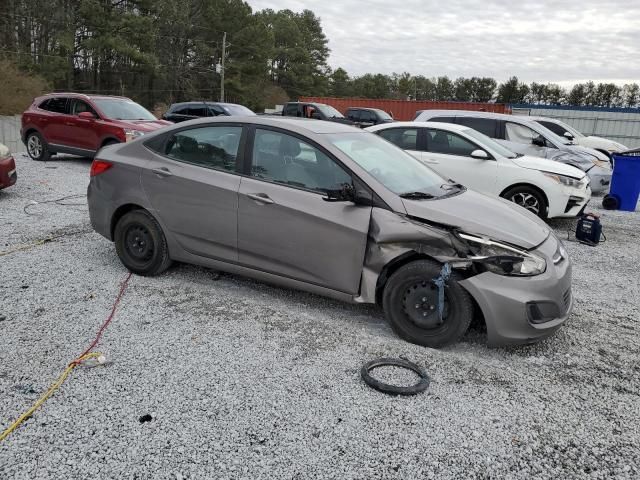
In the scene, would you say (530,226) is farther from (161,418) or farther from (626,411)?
(161,418)

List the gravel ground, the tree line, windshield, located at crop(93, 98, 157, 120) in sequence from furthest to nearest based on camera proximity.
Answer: the tree line → windshield, located at crop(93, 98, 157, 120) → the gravel ground

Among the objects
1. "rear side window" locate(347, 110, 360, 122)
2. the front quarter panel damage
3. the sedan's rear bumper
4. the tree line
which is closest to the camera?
the sedan's rear bumper

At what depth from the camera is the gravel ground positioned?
2541 mm

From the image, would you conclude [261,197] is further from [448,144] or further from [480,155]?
[448,144]

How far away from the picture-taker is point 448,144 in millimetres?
8406

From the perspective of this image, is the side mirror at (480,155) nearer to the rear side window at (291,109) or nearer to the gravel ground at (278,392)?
the gravel ground at (278,392)

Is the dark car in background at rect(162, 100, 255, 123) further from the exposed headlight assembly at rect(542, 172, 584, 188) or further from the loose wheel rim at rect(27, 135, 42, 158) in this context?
the exposed headlight assembly at rect(542, 172, 584, 188)

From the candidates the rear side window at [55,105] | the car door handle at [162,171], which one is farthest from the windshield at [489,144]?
the rear side window at [55,105]

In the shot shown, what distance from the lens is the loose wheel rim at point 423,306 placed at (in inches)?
142

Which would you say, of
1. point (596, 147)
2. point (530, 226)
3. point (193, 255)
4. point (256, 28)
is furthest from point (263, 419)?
point (256, 28)

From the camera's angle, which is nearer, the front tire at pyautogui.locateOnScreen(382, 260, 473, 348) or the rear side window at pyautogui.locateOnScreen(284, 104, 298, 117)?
the front tire at pyautogui.locateOnScreen(382, 260, 473, 348)

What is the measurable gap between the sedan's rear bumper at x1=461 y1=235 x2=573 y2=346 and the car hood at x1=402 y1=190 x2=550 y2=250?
0.29 meters

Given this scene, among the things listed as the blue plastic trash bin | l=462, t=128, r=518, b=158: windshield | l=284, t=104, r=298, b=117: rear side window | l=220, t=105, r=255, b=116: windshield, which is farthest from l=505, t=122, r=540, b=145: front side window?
l=284, t=104, r=298, b=117: rear side window

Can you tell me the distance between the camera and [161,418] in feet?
9.24
